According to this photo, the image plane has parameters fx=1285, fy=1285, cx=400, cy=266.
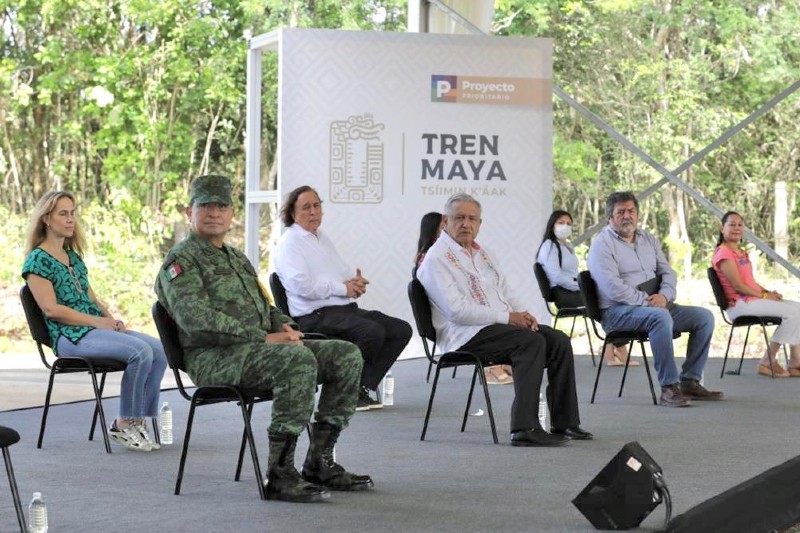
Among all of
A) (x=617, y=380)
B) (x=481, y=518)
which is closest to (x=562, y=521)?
(x=481, y=518)

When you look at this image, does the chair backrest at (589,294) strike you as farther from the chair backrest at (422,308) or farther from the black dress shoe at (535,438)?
the black dress shoe at (535,438)

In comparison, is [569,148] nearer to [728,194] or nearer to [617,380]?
[728,194]

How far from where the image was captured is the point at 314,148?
8992 millimetres

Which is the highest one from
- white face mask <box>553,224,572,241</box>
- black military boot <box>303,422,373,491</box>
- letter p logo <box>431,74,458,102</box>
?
letter p logo <box>431,74,458,102</box>

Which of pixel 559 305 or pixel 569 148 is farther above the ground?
pixel 569 148

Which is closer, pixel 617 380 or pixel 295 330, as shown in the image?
pixel 295 330

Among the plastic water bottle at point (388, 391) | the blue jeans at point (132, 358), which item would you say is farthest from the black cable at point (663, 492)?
the plastic water bottle at point (388, 391)

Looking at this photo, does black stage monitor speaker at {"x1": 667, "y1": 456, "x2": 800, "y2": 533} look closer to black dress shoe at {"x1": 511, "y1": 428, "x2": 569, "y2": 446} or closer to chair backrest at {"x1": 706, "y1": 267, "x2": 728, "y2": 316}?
black dress shoe at {"x1": 511, "y1": 428, "x2": 569, "y2": 446}

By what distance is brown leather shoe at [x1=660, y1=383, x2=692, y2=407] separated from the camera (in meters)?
6.73

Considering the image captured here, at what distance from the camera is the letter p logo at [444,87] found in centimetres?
927

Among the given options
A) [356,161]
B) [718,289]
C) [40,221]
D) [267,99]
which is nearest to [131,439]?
[40,221]

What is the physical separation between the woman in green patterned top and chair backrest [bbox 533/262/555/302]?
389cm

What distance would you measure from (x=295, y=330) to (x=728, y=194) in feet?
38.5

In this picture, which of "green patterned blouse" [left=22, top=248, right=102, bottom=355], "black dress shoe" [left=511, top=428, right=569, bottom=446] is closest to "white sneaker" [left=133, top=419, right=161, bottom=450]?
"green patterned blouse" [left=22, top=248, right=102, bottom=355]
